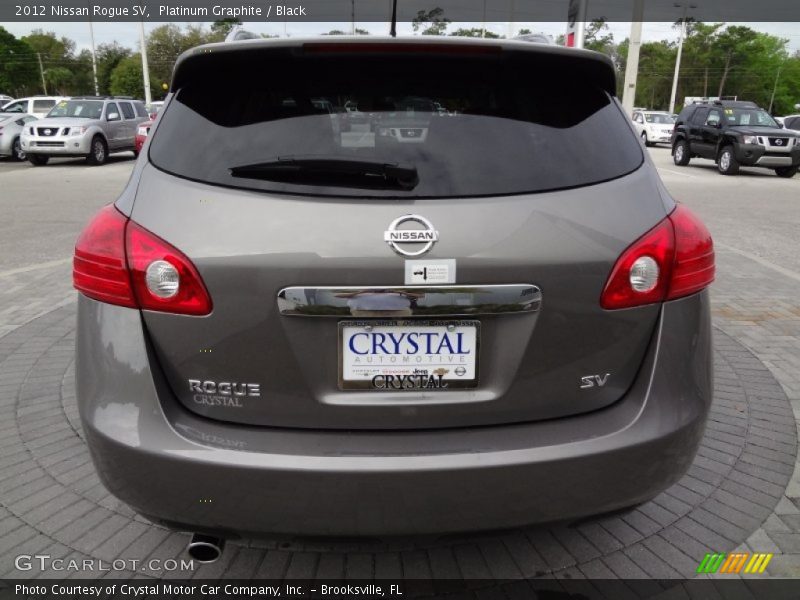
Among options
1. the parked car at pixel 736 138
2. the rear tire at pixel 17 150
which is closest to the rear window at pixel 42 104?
the rear tire at pixel 17 150

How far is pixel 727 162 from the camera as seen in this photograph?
1853 centimetres

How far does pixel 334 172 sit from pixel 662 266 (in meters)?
0.99

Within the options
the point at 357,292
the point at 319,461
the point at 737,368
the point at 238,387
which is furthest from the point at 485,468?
the point at 737,368

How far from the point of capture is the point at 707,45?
82.7m

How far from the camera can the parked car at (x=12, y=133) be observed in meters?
19.7

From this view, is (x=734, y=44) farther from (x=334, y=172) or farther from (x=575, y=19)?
(x=334, y=172)

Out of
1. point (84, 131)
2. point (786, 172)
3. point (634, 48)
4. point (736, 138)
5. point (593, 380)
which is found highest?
point (634, 48)

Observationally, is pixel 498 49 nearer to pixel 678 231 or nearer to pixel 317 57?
pixel 317 57

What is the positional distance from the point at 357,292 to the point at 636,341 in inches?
32.8

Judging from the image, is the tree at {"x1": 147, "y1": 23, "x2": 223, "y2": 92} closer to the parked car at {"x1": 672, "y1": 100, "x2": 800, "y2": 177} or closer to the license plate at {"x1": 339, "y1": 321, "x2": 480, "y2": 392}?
the parked car at {"x1": 672, "y1": 100, "x2": 800, "y2": 177}

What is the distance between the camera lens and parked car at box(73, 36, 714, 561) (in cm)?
170

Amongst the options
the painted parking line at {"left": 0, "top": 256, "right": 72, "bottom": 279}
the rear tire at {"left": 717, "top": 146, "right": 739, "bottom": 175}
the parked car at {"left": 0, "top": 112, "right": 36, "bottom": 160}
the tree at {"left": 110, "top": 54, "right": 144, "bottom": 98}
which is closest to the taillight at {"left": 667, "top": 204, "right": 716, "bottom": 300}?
the painted parking line at {"left": 0, "top": 256, "right": 72, "bottom": 279}

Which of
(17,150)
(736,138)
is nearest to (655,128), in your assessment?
(736,138)

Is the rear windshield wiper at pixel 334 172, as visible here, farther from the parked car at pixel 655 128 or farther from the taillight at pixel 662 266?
the parked car at pixel 655 128
